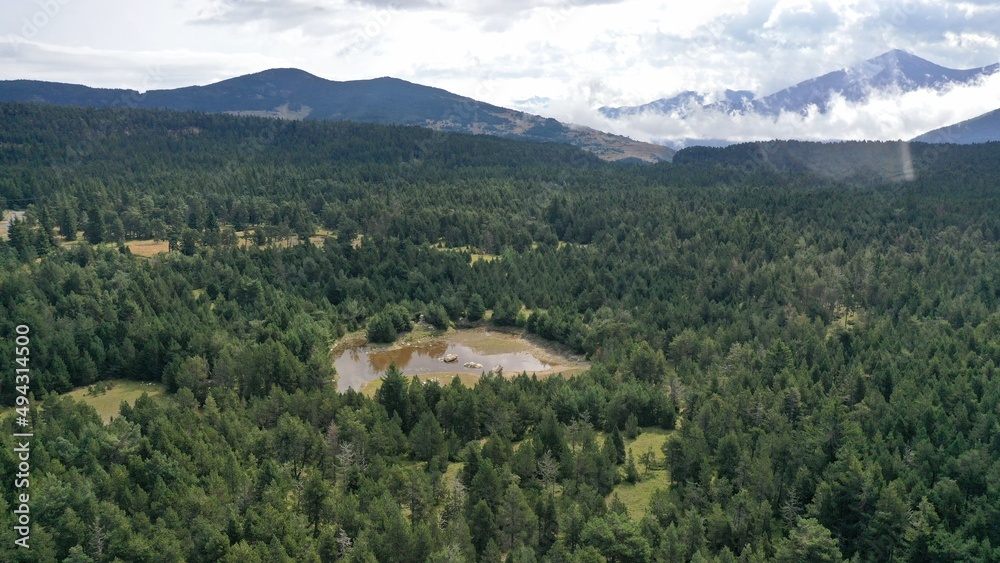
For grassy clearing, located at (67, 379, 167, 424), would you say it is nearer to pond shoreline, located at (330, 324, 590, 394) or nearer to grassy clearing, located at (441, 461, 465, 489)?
pond shoreline, located at (330, 324, 590, 394)

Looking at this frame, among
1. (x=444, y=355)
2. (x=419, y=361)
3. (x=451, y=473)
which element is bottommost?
(x=419, y=361)

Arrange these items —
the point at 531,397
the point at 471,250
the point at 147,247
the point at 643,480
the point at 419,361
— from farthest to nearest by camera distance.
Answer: the point at 471,250, the point at 147,247, the point at 419,361, the point at 531,397, the point at 643,480

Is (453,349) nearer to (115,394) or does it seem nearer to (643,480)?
(115,394)

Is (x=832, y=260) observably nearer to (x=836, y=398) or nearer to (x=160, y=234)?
(x=836, y=398)

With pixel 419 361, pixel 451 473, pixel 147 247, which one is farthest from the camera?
pixel 147 247

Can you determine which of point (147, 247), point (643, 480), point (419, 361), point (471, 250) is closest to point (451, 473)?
point (643, 480)

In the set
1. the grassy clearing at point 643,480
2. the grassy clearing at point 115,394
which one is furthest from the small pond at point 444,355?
the grassy clearing at point 643,480

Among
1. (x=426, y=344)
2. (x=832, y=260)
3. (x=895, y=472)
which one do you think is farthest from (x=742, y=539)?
(x=832, y=260)

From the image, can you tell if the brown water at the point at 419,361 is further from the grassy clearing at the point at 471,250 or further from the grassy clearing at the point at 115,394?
the grassy clearing at the point at 471,250
